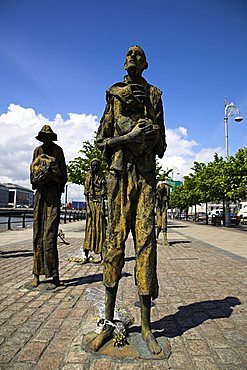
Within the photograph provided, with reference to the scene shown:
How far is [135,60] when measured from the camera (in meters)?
3.22

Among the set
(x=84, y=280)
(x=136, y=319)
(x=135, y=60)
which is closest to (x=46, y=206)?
(x=84, y=280)

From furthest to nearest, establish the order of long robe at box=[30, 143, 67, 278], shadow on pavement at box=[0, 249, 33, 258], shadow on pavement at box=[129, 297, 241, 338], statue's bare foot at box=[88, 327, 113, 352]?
1. shadow on pavement at box=[0, 249, 33, 258]
2. long robe at box=[30, 143, 67, 278]
3. shadow on pavement at box=[129, 297, 241, 338]
4. statue's bare foot at box=[88, 327, 113, 352]

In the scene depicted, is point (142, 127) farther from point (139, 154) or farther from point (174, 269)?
point (174, 269)

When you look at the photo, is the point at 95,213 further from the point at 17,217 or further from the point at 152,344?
the point at 17,217

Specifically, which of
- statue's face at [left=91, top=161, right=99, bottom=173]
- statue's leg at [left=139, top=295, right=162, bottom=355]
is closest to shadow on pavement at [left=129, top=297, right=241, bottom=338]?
statue's leg at [left=139, top=295, right=162, bottom=355]

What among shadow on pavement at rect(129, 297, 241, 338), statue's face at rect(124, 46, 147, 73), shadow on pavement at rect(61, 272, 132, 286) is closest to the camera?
statue's face at rect(124, 46, 147, 73)

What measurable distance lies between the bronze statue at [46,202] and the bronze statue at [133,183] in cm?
242

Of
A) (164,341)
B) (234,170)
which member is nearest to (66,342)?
(164,341)

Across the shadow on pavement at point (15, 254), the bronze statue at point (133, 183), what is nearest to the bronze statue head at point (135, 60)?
the bronze statue at point (133, 183)

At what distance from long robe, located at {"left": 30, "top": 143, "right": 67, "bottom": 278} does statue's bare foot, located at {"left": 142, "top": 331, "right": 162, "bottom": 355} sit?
2.81 metres

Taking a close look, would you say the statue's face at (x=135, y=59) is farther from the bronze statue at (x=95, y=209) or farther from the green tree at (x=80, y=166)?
the green tree at (x=80, y=166)

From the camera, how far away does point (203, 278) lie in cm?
657

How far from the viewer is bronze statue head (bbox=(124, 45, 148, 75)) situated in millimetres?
3219

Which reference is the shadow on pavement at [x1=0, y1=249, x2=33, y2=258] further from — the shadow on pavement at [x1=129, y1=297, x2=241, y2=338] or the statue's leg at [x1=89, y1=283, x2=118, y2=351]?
the statue's leg at [x1=89, y1=283, x2=118, y2=351]
